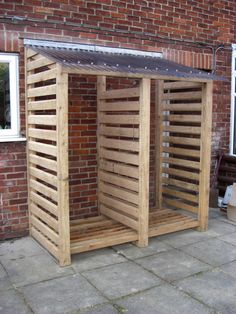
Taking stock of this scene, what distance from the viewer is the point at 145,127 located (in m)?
4.46

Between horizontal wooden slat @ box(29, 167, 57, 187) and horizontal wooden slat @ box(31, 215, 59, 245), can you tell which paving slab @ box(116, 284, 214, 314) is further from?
horizontal wooden slat @ box(29, 167, 57, 187)

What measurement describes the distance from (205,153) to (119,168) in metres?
1.18

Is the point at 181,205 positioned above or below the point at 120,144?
below

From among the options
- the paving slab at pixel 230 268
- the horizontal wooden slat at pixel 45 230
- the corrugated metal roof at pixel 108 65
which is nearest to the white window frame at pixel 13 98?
the corrugated metal roof at pixel 108 65

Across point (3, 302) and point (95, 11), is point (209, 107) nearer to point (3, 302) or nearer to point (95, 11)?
point (95, 11)

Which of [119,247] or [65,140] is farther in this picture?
[119,247]

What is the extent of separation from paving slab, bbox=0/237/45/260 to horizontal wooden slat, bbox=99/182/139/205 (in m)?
1.21

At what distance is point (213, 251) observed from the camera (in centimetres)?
451

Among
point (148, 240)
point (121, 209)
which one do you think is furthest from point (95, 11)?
point (148, 240)

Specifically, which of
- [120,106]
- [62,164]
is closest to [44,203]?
[62,164]

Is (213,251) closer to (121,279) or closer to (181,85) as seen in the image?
(121,279)

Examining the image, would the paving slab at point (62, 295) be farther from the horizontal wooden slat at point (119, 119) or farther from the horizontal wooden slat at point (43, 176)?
the horizontal wooden slat at point (119, 119)

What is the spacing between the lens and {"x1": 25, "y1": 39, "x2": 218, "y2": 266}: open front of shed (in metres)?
4.01

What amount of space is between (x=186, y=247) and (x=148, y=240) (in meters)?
0.51
